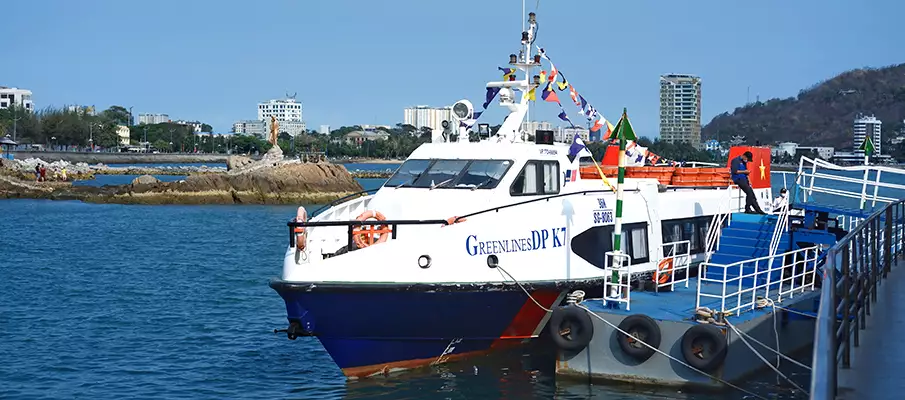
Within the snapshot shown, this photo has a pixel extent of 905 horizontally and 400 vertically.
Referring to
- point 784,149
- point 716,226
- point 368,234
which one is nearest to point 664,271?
point 716,226

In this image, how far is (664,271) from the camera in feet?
57.3

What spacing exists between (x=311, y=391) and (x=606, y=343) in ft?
15.4

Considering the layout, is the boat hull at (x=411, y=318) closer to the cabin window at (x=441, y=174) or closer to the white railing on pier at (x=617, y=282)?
the white railing on pier at (x=617, y=282)

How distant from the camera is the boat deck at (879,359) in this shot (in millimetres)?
7172

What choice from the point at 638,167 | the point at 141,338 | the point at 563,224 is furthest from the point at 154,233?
the point at 563,224

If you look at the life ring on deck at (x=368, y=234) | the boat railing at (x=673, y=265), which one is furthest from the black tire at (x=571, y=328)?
the life ring on deck at (x=368, y=234)

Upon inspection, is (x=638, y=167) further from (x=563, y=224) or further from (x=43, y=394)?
(x=43, y=394)

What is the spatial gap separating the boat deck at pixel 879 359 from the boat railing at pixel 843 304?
0.10 m

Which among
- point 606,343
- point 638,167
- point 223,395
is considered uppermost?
point 638,167

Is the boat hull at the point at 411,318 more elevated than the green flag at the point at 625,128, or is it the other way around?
the green flag at the point at 625,128

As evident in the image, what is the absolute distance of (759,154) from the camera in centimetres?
2134

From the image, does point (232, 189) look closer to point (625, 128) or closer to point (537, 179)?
point (537, 179)

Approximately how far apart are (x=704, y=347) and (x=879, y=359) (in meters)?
5.50

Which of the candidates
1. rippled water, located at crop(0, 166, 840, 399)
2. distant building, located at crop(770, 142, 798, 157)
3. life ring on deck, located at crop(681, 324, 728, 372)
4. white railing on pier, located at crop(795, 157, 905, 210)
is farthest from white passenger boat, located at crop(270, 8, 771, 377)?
distant building, located at crop(770, 142, 798, 157)
